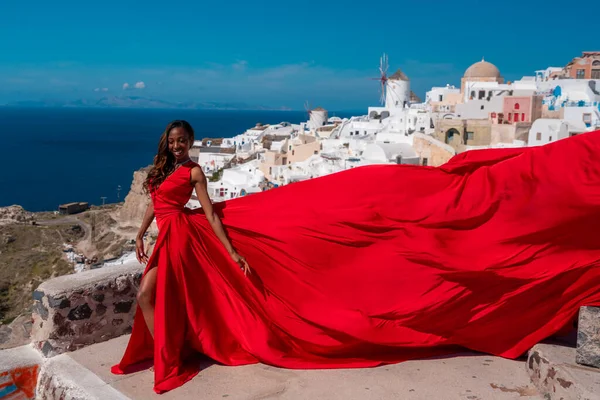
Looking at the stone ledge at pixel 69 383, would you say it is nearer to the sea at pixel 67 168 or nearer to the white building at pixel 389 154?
the white building at pixel 389 154

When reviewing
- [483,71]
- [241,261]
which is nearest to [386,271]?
[241,261]

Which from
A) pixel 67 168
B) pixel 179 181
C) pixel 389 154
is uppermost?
pixel 179 181

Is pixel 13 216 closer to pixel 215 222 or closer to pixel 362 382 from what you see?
pixel 215 222

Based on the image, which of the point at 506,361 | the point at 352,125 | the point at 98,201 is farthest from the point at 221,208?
the point at 98,201

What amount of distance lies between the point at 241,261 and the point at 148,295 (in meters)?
0.46

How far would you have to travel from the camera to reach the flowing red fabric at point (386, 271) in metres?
2.58

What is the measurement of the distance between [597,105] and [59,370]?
107 ft

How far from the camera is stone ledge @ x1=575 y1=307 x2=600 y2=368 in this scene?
238 cm

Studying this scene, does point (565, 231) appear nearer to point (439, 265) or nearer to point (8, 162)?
point (439, 265)

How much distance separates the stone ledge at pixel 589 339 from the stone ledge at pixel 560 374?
0.04 m

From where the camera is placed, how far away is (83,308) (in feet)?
9.80

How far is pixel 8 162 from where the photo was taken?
68.6 metres

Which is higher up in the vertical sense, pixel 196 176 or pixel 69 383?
pixel 196 176

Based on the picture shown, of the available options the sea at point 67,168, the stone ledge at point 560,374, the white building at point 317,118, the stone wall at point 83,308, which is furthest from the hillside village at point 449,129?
the stone ledge at point 560,374
